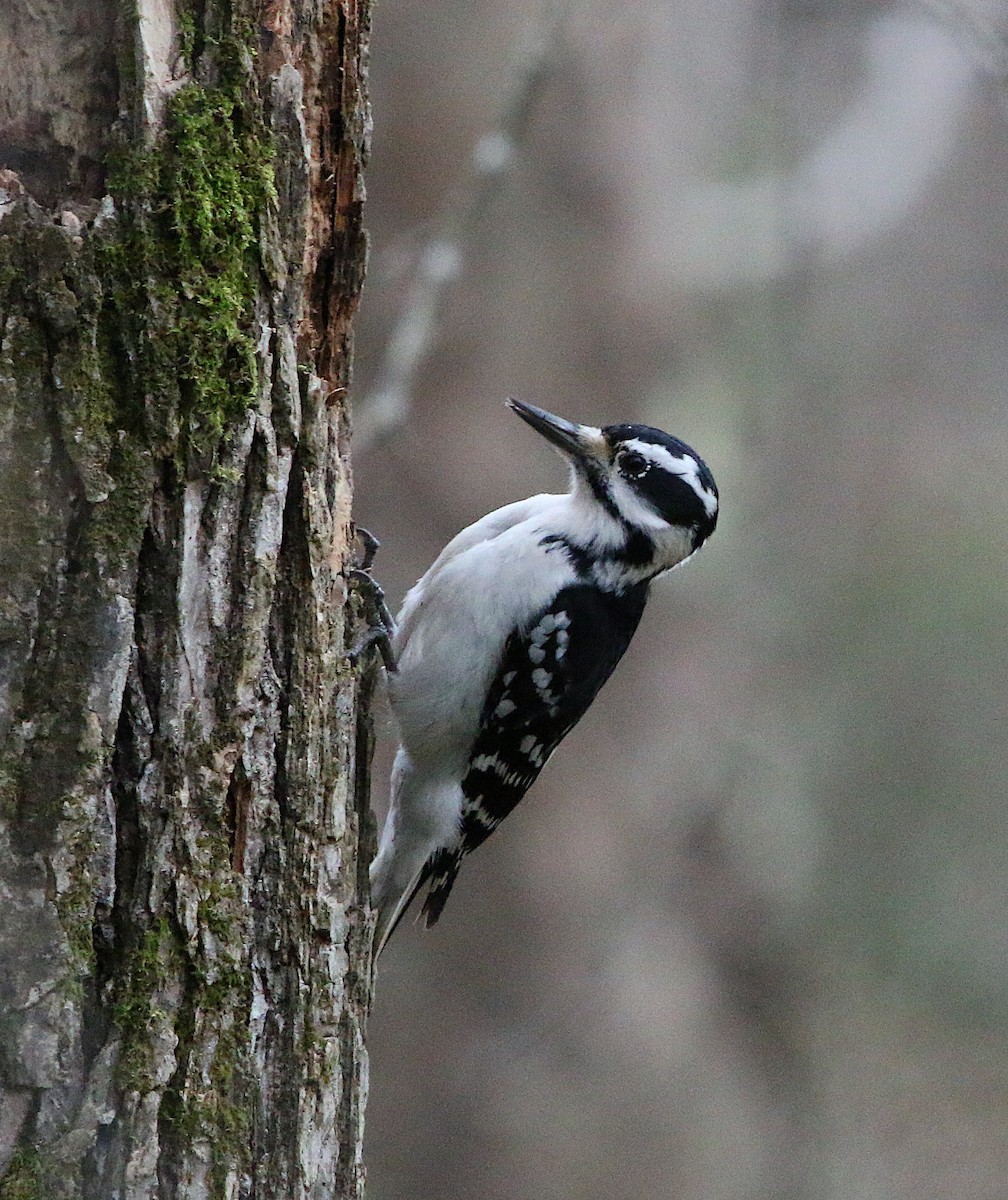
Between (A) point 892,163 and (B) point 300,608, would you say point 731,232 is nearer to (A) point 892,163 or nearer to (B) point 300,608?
(A) point 892,163

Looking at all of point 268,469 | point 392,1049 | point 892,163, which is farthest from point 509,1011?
point 892,163

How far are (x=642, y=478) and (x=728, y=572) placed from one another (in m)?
3.81

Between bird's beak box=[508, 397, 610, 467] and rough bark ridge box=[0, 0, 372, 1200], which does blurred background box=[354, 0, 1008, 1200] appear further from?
rough bark ridge box=[0, 0, 372, 1200]

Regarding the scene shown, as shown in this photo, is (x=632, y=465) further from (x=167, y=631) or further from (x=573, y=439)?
(x=167, y=631)

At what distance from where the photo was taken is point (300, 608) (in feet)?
8.43

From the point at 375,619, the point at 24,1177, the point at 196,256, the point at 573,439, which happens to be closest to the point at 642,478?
the point at 573,439

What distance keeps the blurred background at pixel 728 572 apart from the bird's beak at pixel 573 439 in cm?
Answer: 100

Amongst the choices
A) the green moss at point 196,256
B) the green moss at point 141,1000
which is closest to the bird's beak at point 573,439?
the green moss at point 196,256

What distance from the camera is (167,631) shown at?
2.29 m

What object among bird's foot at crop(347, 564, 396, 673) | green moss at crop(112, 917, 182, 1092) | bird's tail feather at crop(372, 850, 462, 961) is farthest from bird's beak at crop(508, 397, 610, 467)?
green moss at crop(112, 917, 182, 1092)

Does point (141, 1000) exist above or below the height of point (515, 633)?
below

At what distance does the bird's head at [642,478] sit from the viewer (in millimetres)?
4234

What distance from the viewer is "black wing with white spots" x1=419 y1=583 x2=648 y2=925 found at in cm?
404

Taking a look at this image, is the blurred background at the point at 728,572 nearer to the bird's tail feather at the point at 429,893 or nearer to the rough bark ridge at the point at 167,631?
the bird's tail feather at the point at 429,893
